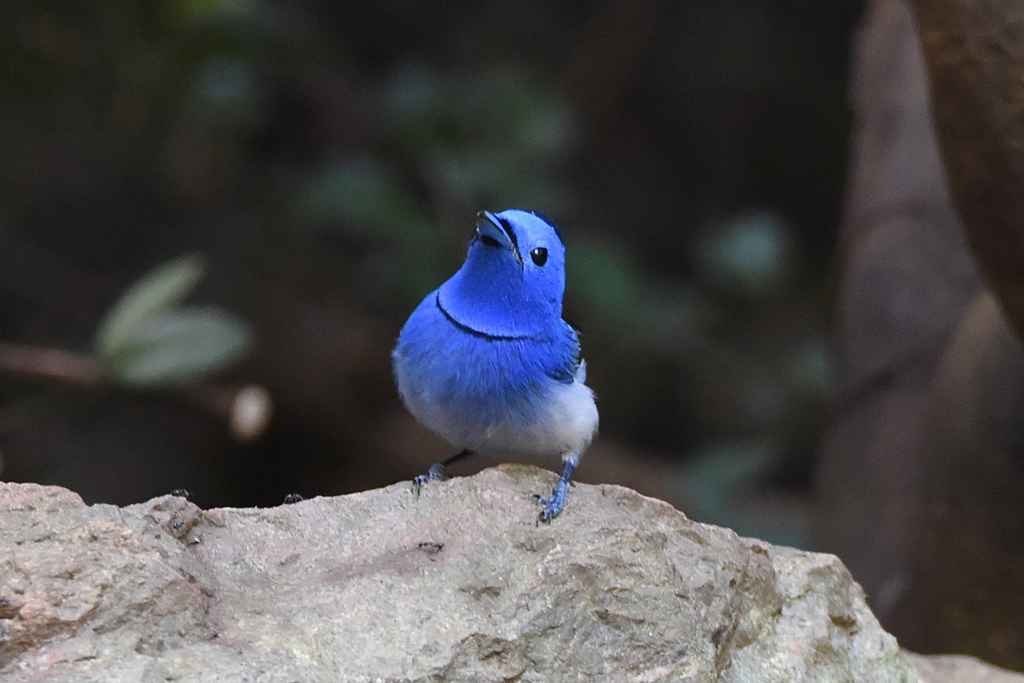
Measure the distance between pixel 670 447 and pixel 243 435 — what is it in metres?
4.36

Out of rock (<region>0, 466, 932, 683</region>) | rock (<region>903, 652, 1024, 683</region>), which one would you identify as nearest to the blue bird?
rock (<region>0, 466, 932, 683</region>)

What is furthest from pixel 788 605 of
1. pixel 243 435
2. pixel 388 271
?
pixel 388 271

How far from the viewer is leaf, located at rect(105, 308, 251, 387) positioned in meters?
3.58

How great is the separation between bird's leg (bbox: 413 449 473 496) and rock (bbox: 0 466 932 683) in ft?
0.11

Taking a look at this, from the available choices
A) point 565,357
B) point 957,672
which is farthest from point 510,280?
point 957,672

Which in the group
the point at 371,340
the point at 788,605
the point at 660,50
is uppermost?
the point at 660,50

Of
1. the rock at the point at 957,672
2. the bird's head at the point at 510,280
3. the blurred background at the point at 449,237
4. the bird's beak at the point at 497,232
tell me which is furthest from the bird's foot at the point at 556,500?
the blurred background at the point at 449,237

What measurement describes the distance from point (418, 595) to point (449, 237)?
3.24 m

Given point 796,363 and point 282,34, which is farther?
point 796,363

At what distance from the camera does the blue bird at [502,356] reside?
227 centimetres

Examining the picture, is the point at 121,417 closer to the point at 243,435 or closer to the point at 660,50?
the point at 243,435

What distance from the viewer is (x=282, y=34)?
19.1 feet

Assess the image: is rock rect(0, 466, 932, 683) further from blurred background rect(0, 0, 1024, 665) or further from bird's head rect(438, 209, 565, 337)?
blurred background rect(0, 0, 1024, 665)

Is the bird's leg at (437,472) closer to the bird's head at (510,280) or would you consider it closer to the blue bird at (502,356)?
the blue bird at (502,356)
